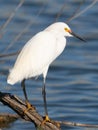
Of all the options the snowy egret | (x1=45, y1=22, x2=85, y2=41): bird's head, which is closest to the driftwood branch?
the snowy egret

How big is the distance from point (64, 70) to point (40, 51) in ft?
21.3

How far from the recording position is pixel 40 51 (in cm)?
759

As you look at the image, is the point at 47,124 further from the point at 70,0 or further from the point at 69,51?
the point at 70,0

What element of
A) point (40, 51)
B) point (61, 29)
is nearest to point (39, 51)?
point (40, 51)

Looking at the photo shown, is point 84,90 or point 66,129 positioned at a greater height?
point 84,90

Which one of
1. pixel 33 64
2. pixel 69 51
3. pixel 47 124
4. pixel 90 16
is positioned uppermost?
pixel 90 16

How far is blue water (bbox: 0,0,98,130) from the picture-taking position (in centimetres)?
1193

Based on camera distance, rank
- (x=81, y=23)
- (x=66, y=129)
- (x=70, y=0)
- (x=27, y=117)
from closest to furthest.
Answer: (x=27, y=117) < (x=66, y=129) < (x=81, y=23) < (x=70, y=0)

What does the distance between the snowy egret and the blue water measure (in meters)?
2.34

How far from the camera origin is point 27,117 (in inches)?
271

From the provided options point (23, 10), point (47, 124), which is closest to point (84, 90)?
point (23, 10)

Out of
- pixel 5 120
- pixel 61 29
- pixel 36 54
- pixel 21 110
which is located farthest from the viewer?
pixel 5 120

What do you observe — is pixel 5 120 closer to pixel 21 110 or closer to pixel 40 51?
pixel 40 51

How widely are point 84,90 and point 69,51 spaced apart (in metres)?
1.73
